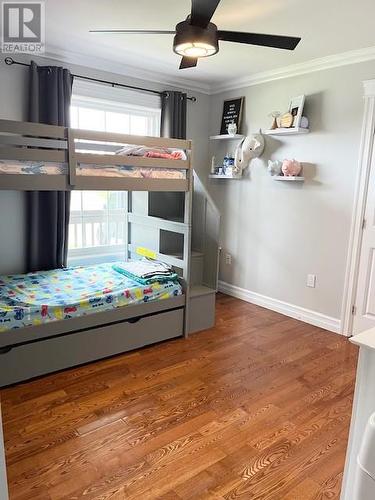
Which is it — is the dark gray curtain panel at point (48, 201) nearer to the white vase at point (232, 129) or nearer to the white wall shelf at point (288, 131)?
the white vase at point (232, 129)

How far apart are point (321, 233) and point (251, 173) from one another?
3.52 feet

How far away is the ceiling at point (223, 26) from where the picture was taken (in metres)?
2.33

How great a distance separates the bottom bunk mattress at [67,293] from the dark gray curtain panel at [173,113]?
1686 millimetres

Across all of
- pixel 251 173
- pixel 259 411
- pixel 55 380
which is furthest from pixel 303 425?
pixel 251 173

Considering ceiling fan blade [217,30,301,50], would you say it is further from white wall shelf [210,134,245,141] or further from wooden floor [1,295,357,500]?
wooden floor [1,295,357,500]

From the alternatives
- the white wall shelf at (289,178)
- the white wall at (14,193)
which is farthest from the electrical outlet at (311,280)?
the white wall at (14,193)

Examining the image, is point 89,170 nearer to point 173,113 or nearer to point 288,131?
point 173,113

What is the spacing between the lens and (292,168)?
354 centimetres

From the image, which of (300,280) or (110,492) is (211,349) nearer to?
(300,280)

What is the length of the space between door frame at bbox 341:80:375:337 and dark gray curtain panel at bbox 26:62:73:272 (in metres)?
2.56

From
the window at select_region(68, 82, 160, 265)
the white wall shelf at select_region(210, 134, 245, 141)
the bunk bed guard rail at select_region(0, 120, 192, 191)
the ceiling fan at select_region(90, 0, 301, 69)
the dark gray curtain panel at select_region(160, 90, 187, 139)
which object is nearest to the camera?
the ceiling fan at select_region(90, 0, 301, 69)

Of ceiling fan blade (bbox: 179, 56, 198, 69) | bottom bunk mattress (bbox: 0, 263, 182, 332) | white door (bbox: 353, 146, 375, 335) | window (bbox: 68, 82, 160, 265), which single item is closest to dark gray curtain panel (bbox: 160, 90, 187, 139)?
window (bbox: 68, 82, 160, 265)

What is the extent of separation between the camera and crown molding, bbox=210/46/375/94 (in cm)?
305

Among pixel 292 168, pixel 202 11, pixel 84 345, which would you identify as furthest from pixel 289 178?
pixel 84 345
